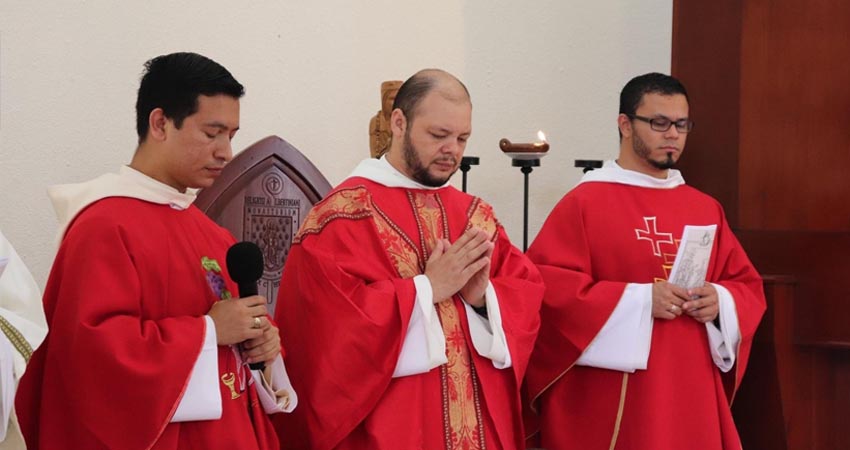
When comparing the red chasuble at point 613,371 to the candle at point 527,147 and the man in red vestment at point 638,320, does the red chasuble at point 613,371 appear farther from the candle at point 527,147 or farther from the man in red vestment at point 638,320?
the candle at point 527,147

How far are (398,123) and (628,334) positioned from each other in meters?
1.25

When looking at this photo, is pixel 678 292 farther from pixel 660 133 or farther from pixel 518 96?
pixel 518 96

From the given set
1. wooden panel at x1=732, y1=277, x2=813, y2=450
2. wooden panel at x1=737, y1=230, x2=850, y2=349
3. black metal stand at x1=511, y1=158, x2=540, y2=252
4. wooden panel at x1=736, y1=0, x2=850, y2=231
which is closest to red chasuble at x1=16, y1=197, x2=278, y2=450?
black metal stand at x1=511, y1=158, x2=540, y2=252

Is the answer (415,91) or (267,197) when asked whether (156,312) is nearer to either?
(415,91)

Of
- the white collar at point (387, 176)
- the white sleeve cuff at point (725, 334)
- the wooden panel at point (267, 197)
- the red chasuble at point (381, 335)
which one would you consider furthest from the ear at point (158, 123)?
the white sleeve cuff at point (725, 334)

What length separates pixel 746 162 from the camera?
5641mm

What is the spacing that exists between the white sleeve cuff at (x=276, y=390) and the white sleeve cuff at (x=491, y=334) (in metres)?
0.63

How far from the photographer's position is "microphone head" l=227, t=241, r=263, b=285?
2.80 meters

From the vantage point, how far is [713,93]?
589 cm

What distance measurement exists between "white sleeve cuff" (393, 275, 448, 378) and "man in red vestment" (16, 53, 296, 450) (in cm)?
44

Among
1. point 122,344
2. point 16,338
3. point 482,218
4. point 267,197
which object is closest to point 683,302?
point 482,218

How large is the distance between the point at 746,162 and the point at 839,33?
77 centimetres

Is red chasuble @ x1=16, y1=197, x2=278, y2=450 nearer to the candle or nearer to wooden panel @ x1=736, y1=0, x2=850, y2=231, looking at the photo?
the candle

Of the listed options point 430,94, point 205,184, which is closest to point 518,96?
point 430,94
